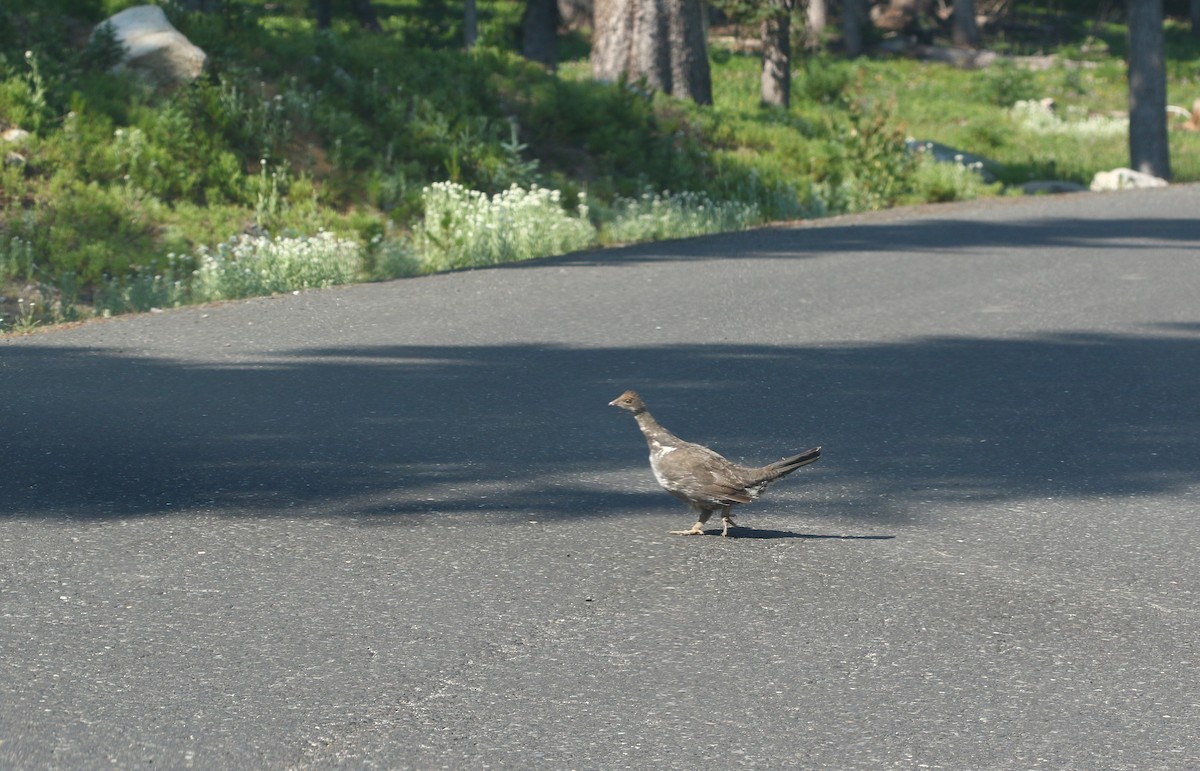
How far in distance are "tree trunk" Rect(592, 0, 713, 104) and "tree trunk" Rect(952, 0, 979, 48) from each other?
28522 millimetres

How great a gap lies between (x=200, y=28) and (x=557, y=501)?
13272 mm

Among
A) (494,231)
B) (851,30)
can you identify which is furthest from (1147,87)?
(851,30)

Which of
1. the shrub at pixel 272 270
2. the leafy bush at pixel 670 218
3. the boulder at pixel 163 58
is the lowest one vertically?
the leafy bush at pixel 670 218

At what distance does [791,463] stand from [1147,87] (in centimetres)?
1968

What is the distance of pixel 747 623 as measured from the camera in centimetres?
520

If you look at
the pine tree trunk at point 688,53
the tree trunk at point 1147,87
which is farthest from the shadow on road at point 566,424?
the tree trunk at point 1147,87

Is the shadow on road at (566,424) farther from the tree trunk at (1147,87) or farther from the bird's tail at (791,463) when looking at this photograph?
the tree trunk at (1147,87)

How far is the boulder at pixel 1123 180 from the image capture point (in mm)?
22328

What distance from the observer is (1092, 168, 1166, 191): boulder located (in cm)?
2233

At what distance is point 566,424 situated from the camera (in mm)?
8062

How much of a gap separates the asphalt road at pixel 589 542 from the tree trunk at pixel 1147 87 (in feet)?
42.0

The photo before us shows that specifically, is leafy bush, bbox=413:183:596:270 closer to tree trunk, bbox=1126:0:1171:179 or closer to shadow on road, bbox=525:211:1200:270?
shadow on road, bbox=525:211:1200:270

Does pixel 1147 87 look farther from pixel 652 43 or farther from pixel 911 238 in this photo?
pixel 911 238

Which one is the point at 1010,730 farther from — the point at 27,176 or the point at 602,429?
the point at 27,176
